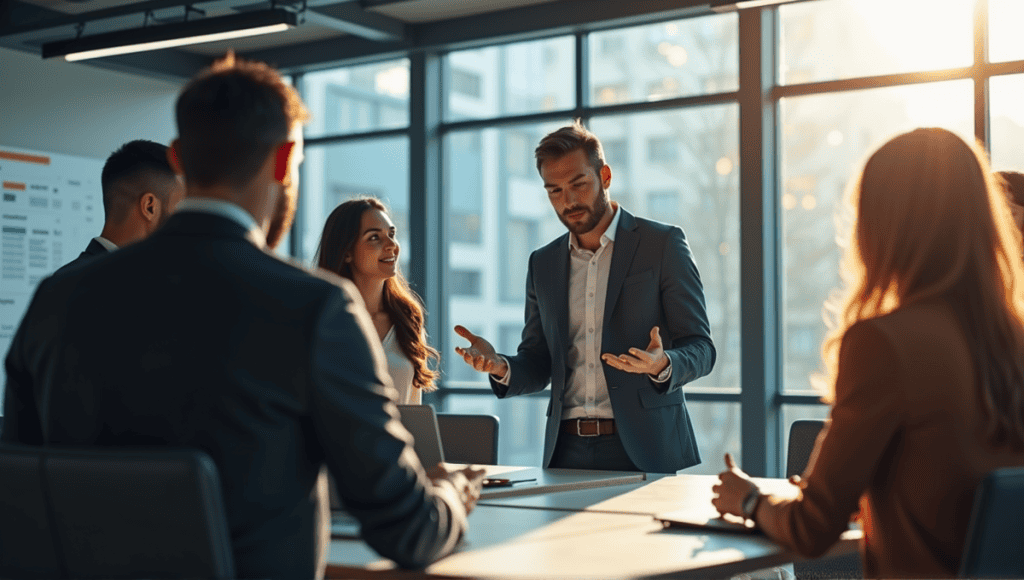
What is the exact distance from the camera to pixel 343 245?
3678 mm

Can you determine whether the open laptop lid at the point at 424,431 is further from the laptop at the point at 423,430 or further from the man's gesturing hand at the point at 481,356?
the man's gesturing hand at the point at 481,356

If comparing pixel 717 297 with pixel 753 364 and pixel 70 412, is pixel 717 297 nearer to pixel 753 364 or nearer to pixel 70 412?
pixel 753 364

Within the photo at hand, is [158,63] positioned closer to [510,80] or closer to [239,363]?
[510,80]

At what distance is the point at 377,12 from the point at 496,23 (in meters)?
0.76

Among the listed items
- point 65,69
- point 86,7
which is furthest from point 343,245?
point 65,69

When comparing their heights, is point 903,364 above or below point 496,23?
below

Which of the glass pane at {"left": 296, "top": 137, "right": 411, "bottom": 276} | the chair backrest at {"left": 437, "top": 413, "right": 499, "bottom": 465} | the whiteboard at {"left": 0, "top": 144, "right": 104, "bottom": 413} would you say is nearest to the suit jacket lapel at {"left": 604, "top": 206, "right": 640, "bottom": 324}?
the chair backrest at {"left": 437, "top": 413, "right": 499, "bottom": 465}

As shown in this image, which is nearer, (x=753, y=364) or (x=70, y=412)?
(x=70, y=412)

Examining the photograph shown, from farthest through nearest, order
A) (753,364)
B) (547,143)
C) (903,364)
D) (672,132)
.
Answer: (672,132) → (753,364) → (547,143) → (903,364)

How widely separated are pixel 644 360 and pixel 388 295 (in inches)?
47.8

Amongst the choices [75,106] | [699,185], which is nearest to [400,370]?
[699,185]

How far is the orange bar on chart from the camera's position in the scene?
6.16 m

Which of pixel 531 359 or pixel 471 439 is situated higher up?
pixel 531 359

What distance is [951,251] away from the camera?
165cm
